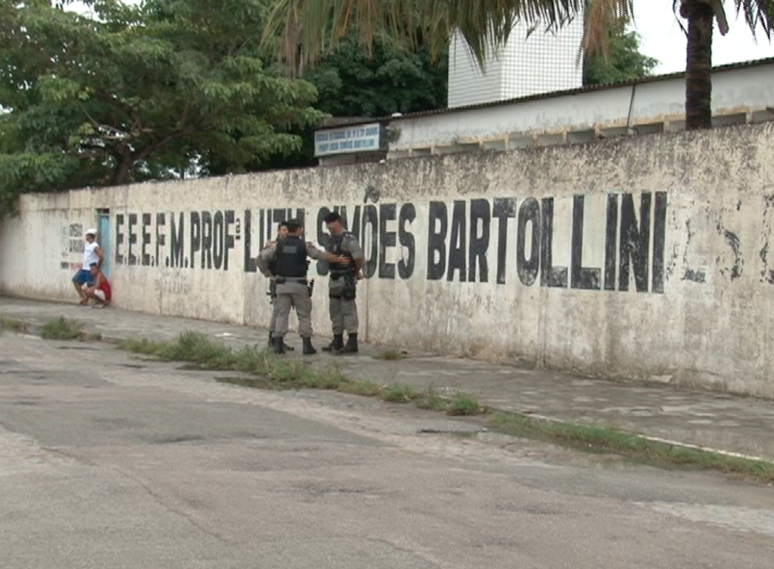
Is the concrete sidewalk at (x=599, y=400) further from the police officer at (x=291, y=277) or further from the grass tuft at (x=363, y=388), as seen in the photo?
the police officer at (x=291, y=277)

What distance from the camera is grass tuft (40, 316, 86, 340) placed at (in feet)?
56.7

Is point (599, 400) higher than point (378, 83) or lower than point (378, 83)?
lower

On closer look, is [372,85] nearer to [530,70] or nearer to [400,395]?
[530,70]

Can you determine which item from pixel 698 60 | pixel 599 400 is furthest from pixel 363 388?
pixel 698 60

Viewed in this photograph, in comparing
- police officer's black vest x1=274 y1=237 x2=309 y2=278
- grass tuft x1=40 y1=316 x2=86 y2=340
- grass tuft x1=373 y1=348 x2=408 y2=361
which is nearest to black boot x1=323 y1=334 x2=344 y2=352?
grass tuft x1=373 y1=348 x2=408 y2=361

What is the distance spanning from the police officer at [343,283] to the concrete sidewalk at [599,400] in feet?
1.34

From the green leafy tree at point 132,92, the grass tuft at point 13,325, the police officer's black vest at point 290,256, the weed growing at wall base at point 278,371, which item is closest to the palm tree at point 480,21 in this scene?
the police officer's black vest at point 290,256

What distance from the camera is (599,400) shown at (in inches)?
436

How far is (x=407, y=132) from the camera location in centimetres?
2322

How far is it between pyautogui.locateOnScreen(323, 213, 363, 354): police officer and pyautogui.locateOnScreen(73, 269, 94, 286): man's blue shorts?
10.2 metres

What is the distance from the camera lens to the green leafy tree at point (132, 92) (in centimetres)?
2453

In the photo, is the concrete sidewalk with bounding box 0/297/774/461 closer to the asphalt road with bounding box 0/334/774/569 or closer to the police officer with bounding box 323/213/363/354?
the police officer with bounding box 323/213/363/354

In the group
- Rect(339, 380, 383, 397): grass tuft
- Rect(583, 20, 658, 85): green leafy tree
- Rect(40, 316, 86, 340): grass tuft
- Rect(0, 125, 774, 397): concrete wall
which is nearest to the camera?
Rect(0, 125, 774, 397): concrete wall

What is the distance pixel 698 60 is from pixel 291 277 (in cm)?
567
